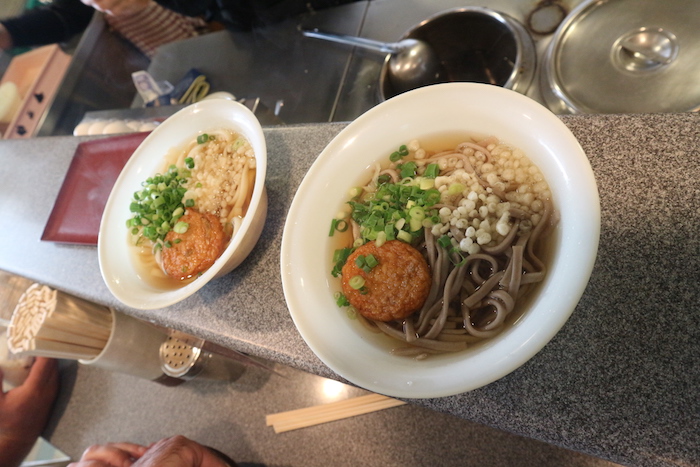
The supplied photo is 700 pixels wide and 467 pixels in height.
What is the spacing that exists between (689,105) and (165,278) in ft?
7.33

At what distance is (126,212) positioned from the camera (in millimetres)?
1615

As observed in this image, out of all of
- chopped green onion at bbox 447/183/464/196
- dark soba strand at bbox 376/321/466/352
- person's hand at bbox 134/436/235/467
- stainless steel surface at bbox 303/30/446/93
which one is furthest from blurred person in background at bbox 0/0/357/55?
person's hand at bbox 134/436/235/467

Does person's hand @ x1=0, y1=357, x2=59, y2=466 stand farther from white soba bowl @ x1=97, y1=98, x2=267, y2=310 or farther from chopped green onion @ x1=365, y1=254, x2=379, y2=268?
chopped green onion @ x1=365, y1=254, x2=379, y2=268

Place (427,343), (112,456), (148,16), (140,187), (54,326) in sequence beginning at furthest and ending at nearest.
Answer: (148,16)
(112,456)
(54,326)
(140,187)
(427,343)

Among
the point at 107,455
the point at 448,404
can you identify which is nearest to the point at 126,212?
the point at 448,404

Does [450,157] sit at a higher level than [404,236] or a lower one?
higher

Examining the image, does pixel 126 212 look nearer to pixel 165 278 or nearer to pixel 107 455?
pixel 165 278

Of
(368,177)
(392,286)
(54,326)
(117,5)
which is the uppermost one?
(117,5)

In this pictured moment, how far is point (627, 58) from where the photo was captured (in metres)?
1.69

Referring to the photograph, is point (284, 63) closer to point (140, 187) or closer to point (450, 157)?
point (140, 187)

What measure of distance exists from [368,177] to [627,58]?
4.60ft

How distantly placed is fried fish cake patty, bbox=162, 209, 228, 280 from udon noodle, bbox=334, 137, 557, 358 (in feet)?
1.85

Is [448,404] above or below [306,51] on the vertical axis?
below

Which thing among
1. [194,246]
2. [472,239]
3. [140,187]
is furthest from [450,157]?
[140,187]
